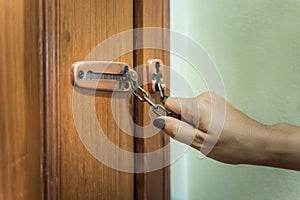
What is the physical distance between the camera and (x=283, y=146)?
1.84ft

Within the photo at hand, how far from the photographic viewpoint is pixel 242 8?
746 millimetres

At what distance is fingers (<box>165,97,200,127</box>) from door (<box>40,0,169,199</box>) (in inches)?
4.9

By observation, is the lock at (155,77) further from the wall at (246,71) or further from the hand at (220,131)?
the hand at (220,131)

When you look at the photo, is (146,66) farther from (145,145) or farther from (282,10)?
(282,10)

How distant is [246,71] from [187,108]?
0.74ft

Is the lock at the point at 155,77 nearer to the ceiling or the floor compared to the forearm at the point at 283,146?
nearer to the ceiling

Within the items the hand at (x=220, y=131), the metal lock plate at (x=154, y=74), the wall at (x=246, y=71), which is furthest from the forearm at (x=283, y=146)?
the metal lock plate at (x=154, y=74)

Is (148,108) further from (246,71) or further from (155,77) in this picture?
(246,71)

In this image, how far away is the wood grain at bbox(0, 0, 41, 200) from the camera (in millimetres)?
522

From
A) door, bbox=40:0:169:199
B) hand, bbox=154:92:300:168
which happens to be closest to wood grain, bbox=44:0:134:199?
door, bbox=40:0:169:199

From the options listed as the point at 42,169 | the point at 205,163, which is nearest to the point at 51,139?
the point at 42,169

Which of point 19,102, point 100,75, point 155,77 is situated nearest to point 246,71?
point 155,77

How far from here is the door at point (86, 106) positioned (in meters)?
0.56

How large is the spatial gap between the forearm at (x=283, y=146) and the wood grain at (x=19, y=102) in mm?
308
